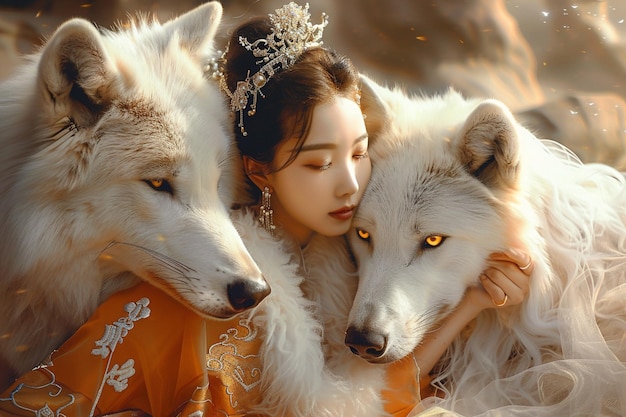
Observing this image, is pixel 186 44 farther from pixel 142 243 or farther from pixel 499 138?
pixel 499 138

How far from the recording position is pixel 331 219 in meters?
1.28

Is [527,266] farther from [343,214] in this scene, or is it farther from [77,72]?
[77,72]

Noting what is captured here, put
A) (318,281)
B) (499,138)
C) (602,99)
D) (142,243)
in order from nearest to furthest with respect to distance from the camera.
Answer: (142,243) < (499,138) < (318,281) < (602,99)

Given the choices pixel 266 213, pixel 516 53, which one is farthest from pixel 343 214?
pixel 516 53

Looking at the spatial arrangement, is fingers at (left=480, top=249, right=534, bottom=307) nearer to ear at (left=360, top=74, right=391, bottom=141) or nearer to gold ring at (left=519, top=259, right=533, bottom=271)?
gold ring at (left=519, top=259, right=533, bottom=271)

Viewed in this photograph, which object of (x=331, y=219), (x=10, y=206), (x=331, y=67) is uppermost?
(x=331, y=67)

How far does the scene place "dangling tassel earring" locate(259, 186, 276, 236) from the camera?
1.31m

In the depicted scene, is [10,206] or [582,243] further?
[582,243]

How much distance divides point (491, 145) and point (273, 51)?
20.9 inches

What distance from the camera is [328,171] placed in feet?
4.08

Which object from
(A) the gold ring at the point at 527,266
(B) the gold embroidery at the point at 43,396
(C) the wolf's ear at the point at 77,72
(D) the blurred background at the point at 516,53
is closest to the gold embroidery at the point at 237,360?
(B) the gold embroidery at the point at 43,396

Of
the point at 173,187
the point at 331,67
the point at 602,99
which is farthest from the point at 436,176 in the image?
the point at 602,99

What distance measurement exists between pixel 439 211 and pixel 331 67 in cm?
40

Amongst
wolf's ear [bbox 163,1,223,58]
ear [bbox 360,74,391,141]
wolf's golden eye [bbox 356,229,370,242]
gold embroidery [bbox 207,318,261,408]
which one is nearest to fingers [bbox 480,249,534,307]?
wolf's golden eye [bbox 356,229,370,242]
